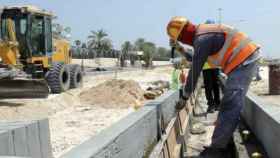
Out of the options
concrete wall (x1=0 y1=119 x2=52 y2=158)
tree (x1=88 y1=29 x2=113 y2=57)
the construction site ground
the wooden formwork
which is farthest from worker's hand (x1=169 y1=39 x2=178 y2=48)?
tree (x1=88 y1=29 x2=113 y2=57)

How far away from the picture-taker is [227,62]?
16.8ft

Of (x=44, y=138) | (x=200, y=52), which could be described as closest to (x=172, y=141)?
(x=200, y=52)

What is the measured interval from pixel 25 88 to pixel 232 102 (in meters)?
10.4

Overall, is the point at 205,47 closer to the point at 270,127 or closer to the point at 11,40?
the point at 270,127

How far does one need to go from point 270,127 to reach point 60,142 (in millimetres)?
5178

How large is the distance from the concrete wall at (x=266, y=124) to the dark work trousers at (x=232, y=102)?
1.23ft

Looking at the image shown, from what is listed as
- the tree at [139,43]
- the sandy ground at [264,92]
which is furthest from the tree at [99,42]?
the sandy ground at [264,92]

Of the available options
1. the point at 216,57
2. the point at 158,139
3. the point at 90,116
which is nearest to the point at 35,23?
the point at 90,116

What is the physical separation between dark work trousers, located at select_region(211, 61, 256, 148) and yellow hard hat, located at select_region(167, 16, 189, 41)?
30.8 inches

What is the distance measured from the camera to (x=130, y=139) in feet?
16.2

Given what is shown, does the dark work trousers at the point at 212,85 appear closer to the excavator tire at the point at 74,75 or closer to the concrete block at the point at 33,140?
the concrete block at the point at 33,140

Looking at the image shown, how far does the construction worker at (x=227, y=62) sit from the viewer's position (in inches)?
197

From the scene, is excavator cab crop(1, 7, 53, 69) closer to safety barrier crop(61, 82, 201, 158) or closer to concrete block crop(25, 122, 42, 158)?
safety barrier crop(61, 82, 201, 158)

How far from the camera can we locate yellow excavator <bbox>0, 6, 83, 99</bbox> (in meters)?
14.2
